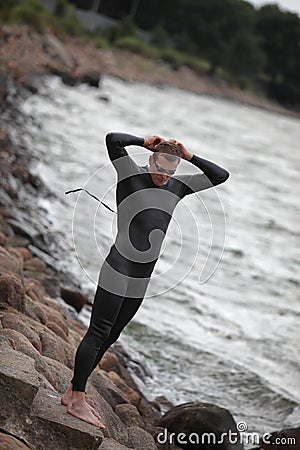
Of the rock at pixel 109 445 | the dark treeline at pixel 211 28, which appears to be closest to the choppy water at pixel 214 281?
the rock at pixel 109 445

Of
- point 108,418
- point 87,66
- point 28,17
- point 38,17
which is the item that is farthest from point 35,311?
point 87,66

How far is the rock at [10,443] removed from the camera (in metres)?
3.35

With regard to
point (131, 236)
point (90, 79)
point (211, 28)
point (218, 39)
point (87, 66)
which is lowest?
point (218, 39)

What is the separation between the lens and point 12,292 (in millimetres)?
5336

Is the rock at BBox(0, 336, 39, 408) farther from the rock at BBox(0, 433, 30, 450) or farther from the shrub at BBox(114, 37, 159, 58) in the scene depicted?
the shrub at BBox(114, 37, 159, 58)

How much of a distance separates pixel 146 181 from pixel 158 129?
23.8 m

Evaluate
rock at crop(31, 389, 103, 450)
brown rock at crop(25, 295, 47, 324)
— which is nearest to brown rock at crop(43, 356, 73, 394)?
rock at crop(31, 389, 103, 450)

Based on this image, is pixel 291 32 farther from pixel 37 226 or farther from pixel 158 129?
pixel 37 226

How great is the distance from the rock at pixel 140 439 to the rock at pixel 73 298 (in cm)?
292

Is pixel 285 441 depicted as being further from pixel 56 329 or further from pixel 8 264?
pixel 8 264

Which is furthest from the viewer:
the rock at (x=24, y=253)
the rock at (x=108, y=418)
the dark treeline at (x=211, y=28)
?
the dark treeline at (x=211, y=28)

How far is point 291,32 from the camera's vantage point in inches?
3455

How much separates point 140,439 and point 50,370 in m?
0.65

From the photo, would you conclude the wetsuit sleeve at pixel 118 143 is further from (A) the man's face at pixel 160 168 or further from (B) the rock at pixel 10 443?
(B) the rock at pixel 10 443
